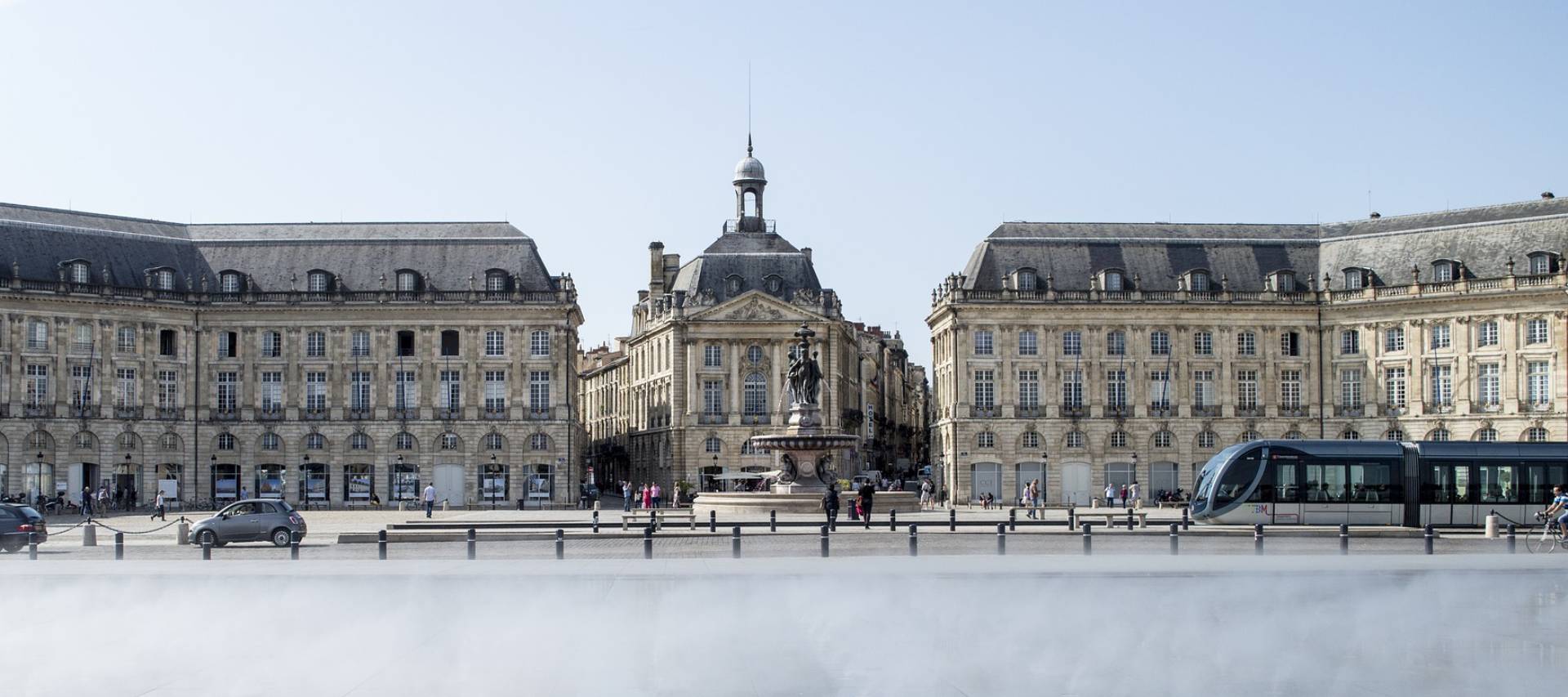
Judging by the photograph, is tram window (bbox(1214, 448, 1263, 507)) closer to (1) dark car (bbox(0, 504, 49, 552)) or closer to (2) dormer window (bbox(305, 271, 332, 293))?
(1) dark car (bbox(0, 504, 49, 552))

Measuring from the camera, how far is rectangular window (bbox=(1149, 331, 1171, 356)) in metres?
89.4

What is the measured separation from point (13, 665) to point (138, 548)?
23663 millimetres

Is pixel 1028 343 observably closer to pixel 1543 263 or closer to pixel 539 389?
pixel 1543 263

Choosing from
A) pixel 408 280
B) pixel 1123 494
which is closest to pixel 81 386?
pixel 408 280

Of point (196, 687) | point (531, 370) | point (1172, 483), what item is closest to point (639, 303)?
point (531, 370)

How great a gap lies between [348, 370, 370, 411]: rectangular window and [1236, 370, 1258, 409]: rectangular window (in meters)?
43.2

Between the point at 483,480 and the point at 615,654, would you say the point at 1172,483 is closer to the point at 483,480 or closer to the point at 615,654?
the point at 483,480

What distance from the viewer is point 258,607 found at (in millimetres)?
25062

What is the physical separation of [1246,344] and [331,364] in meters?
45.5

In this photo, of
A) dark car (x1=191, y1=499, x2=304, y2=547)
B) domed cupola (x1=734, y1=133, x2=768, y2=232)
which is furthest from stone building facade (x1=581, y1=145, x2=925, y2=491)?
dark car (x1=191, y1=499, x2=304, y2=547)

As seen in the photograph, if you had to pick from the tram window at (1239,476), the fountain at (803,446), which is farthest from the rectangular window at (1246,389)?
the tram window at (1239,476)

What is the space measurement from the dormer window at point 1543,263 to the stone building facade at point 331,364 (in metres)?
45.8

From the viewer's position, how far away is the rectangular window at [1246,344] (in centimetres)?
8931

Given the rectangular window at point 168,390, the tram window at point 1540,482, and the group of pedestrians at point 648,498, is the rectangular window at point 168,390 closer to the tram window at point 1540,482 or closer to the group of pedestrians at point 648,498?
the group of pedestrians at point 648,498
